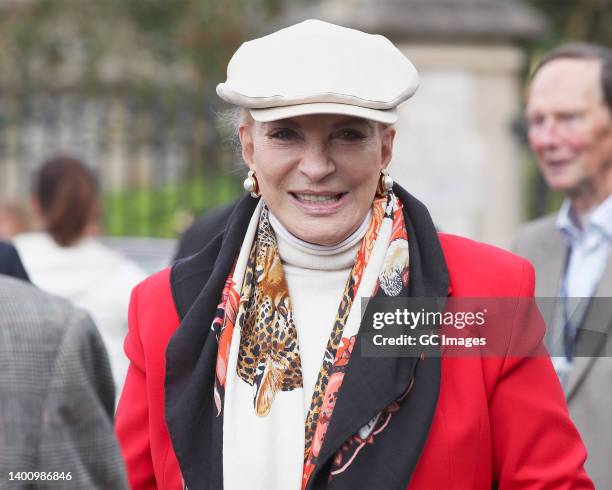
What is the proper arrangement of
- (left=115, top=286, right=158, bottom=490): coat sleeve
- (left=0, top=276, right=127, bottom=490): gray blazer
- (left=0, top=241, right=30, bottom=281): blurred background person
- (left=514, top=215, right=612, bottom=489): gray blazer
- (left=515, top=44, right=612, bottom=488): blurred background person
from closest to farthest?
(left=0, top=276, right=127, bottom=490): gray blazer → (left=115, top=286, right=158, bottom=490): coat sleeve → (left=0, top=241, right=30, bottom=281): blurred background person → (left=514, top=215, right=612, bottom=489): gray blazer → (left=515, top=44, right=612, bottom=488): blurred background person

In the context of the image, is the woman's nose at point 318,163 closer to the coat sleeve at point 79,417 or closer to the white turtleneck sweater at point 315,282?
the white turtleneck sweater at point 315,282

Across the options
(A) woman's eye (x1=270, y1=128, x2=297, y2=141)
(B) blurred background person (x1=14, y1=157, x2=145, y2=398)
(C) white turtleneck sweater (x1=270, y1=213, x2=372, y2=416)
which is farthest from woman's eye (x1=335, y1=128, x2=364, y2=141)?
(B) blurred background person (x1=14, y1=157, x2=145, y2=398)

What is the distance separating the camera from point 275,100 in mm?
2898

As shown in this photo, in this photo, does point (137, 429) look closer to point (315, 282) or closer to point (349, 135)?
point (315, 282)

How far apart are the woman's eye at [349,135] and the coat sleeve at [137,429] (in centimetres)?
70

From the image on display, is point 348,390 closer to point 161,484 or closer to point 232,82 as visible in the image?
point 161,484

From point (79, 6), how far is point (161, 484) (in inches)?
650

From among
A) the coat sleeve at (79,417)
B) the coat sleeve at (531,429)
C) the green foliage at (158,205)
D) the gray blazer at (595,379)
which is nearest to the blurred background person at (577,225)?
the gray blazer at (595,379)

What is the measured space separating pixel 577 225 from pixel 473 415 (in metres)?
1.91

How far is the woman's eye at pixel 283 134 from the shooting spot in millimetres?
2979

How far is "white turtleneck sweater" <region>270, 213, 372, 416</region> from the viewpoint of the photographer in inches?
118

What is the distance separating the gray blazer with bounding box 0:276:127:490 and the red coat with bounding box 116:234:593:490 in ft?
3.04

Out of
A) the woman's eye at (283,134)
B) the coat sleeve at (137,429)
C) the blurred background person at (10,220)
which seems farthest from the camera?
the blurred background person at (10,220)

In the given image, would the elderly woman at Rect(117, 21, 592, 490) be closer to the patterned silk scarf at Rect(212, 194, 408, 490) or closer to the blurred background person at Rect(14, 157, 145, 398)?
the patterned silk scarf at Rect(212, 194, 408, 490)
